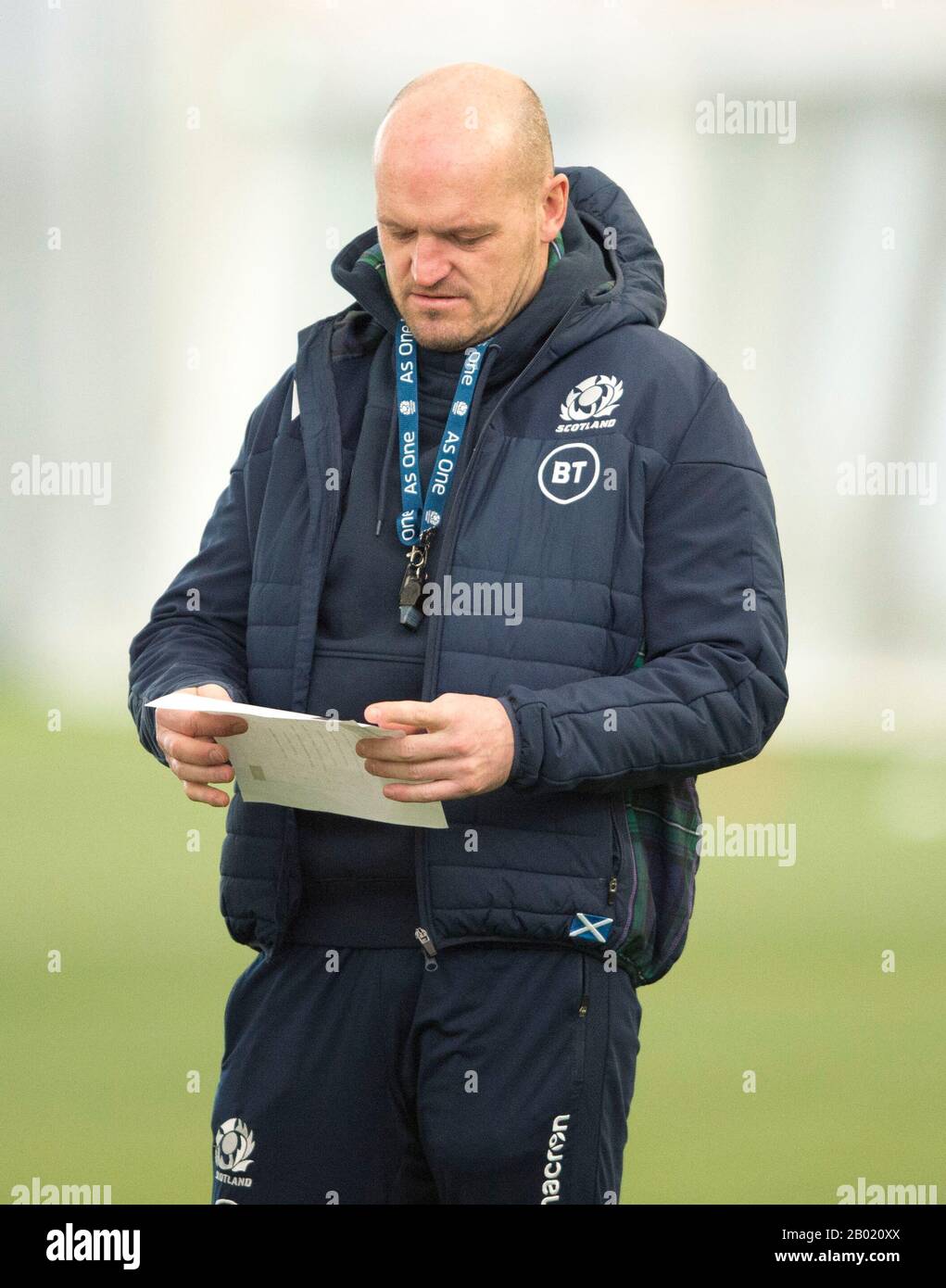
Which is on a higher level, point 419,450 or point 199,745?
point 419,450

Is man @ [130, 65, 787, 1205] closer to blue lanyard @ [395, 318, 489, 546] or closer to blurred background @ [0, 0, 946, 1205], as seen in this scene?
blue lanyard @ [395, 318, 489, 546]

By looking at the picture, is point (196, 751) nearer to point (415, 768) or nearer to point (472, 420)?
point (415, 768)

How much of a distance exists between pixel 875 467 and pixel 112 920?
16.3 ft

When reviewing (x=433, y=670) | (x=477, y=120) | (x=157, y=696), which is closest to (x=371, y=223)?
(x=477, y=120)

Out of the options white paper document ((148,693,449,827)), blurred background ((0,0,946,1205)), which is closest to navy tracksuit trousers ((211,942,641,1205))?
white paper document ((148,693,449,827))

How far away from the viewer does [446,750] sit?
1.59 m

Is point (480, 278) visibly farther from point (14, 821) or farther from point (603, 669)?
point (14, 821)

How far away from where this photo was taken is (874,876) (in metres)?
5.63

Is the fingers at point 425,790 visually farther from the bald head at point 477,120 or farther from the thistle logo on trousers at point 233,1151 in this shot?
the bald head at point 477,120

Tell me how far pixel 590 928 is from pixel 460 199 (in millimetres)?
772

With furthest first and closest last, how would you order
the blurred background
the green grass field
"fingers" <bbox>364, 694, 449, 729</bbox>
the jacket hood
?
the blurred background
the green grass field
the jacket hood
"fingers" <bbox>364, 694, 449, 729</bbox>

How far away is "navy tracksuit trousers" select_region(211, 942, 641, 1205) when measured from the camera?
1.72 metres

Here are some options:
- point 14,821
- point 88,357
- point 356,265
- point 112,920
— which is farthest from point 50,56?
point 356,265

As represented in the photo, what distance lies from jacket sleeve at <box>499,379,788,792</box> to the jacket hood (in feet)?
0.52
